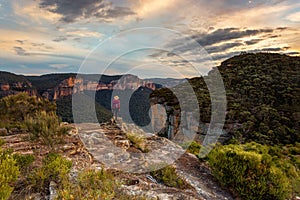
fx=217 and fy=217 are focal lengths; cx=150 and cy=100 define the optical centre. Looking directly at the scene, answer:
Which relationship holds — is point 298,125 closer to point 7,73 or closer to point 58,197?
point 58,197

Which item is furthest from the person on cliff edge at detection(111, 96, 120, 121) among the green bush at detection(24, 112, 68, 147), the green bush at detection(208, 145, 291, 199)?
the green bush at detection(208, 145, 291, 199)

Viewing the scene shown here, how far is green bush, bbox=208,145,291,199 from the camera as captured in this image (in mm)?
5062

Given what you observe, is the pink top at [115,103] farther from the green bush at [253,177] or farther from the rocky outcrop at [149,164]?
the green bush at [253,177]

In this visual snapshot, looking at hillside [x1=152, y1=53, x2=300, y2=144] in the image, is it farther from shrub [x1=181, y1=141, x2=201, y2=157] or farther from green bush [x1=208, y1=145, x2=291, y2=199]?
green bush [x1=208, y1=145, x2=291, y2=199]

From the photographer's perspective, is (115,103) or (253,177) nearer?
(253,177)

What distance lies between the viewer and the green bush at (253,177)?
5062 mm

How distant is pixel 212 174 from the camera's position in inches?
253

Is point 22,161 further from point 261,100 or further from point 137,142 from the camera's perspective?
point 261,100

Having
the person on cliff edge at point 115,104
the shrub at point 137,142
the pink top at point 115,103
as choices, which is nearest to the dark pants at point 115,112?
the person on cliff edge at point 115,104

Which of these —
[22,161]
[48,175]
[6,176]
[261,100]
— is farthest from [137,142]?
[261,100]

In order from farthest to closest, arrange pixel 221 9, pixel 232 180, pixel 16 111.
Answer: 1. pixel 16 111
2. pixel 221 9
3. pixel 232 180

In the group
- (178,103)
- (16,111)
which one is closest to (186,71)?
(16,111)

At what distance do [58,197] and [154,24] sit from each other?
6.00 m

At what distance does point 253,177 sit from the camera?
16.9 ft
